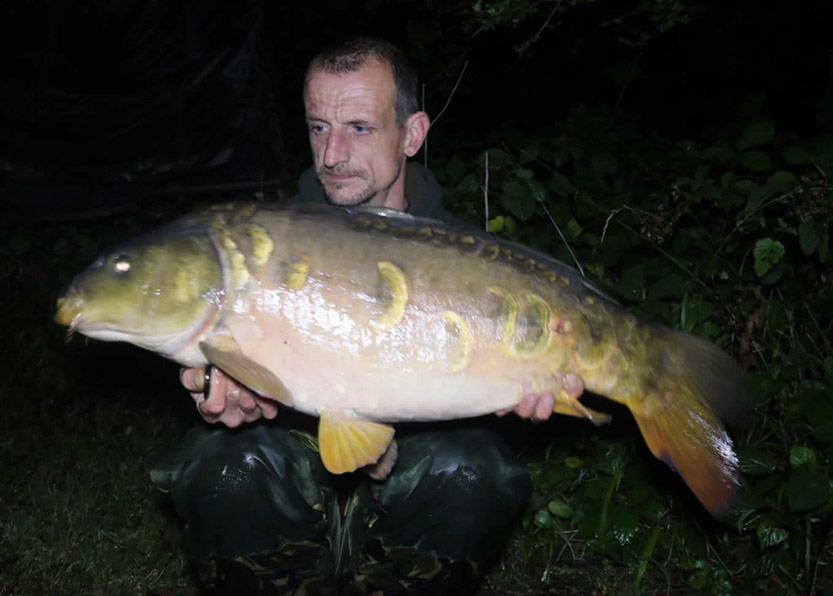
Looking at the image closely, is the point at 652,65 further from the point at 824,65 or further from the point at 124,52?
the point at 124,52

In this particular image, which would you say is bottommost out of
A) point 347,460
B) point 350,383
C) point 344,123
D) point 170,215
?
A: point 170,215

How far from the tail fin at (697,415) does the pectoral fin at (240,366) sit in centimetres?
78

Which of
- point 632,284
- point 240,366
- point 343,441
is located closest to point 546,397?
point 343,441

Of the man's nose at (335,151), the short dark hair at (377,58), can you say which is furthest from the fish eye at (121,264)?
the short dark hair at (377,58)

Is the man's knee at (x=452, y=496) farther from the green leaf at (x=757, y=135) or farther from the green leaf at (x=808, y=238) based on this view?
the green leaf at (x=757, y=135)

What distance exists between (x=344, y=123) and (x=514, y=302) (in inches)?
33.7

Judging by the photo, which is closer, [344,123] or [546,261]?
[546,261]

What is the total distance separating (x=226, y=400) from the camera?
2.12 metres

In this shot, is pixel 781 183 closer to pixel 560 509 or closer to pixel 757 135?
pixel 757 135

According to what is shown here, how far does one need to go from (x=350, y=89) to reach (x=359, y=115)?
7 cm

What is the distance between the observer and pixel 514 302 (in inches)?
78.4

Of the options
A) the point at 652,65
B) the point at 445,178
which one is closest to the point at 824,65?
the point at 652,65

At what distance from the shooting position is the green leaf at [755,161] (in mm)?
3197

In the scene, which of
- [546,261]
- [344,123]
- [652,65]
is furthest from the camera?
[652,65]
